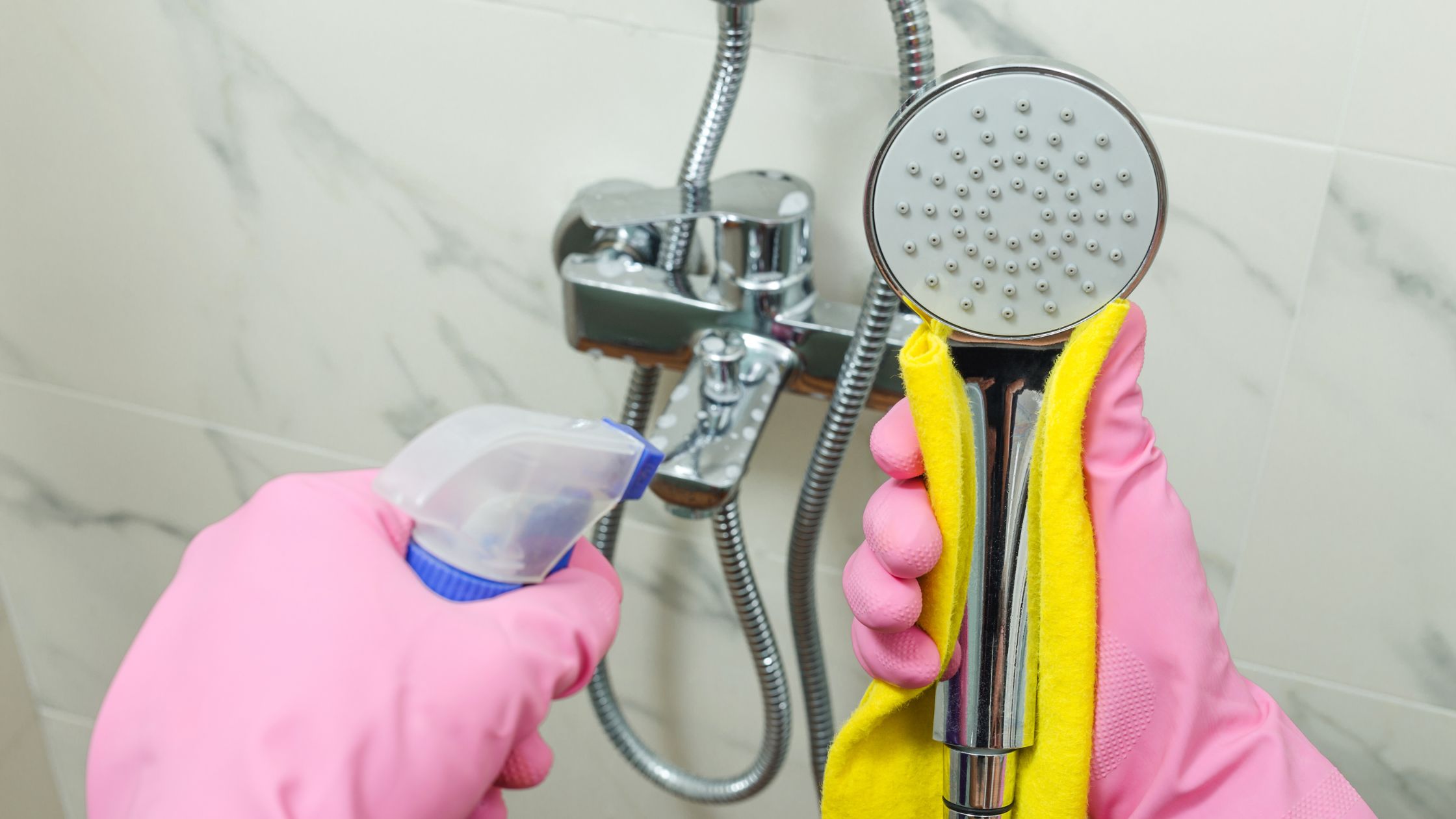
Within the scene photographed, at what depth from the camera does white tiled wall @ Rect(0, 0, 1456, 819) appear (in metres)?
0.51

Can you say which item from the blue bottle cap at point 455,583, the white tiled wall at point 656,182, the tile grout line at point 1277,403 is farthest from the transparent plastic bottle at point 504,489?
the tile grout line at point 1277,403

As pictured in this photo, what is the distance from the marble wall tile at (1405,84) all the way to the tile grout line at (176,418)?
1.95ft

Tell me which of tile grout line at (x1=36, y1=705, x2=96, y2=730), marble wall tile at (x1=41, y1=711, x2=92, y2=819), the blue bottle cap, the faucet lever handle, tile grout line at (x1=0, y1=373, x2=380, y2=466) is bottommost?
marble wall tile at (x1=41, y1=711, x2=92, y2=819)

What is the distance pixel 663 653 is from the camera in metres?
0.76

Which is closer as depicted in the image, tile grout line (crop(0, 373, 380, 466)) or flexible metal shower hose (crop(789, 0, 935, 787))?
flexible metal shower hose (crop(789, 0, 935, 787))

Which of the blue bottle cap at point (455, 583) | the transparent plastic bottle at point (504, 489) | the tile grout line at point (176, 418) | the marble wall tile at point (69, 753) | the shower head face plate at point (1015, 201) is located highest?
the shower head face plate at point (1015, 201)

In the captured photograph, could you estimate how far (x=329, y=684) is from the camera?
0.42 meters

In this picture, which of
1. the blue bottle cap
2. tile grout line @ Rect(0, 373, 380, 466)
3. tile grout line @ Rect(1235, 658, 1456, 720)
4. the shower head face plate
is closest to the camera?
the shower head face plate

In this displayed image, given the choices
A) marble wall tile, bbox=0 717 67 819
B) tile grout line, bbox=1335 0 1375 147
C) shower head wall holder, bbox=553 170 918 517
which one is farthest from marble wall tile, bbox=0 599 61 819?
tile grout line, bbox=1335 0 1375 147

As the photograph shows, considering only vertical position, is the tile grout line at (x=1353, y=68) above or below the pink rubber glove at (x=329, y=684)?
above

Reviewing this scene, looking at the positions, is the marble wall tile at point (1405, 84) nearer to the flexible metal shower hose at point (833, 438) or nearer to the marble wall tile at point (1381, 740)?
the flexible metal shower hose at point (833, 438)

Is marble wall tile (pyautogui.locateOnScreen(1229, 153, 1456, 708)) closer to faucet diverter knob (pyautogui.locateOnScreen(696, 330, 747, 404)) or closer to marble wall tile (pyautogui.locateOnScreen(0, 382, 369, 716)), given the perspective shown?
faucet diverter knob (pyautogui.locateOnScreen(696, 330, 747, 404))

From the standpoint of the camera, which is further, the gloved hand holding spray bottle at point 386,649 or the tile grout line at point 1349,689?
the tile grout line at point 1349,689

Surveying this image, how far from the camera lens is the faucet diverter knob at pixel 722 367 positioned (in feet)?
1.71
